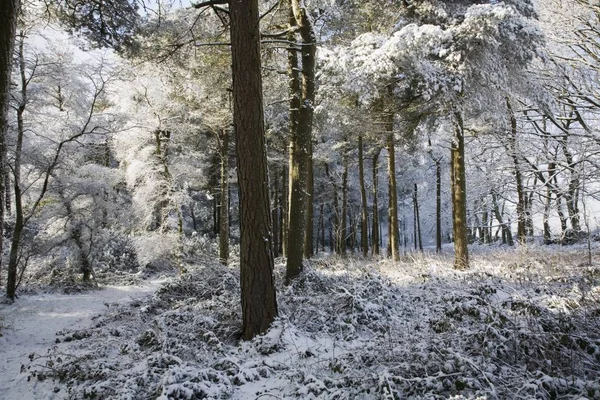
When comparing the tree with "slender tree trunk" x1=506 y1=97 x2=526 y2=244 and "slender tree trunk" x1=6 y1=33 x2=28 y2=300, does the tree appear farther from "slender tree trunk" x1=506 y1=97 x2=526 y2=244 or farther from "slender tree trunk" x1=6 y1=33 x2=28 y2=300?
"slender tree trunk" x1=6 y1=33 x2=28 y2=300

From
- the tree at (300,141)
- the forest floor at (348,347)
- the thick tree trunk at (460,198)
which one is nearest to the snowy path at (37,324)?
the forest floor at (348,347)

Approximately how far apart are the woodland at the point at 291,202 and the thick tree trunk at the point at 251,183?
0.09 feet

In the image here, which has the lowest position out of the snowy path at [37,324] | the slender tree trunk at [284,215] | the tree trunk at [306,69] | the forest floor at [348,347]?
the snowy path at [37,324]

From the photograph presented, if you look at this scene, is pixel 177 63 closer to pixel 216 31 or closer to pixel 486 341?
pixel 216 31

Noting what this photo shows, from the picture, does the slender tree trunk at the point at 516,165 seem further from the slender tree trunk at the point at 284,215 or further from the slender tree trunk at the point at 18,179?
the slender tree trunk at the point at 18,179

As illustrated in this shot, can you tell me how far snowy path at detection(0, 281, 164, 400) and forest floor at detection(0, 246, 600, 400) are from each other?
2.1 inches

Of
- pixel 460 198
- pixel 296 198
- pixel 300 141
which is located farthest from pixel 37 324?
pixel 460 198

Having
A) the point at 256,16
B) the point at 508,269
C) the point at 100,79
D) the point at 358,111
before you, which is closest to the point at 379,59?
the point at 358,111

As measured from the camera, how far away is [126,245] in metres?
18.0

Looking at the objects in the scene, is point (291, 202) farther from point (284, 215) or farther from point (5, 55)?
point (284, 215)

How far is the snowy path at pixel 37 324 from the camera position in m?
4.50

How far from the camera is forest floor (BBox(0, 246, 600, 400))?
9.93 ft

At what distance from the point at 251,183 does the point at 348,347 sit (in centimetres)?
242

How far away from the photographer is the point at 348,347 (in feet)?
14.1
